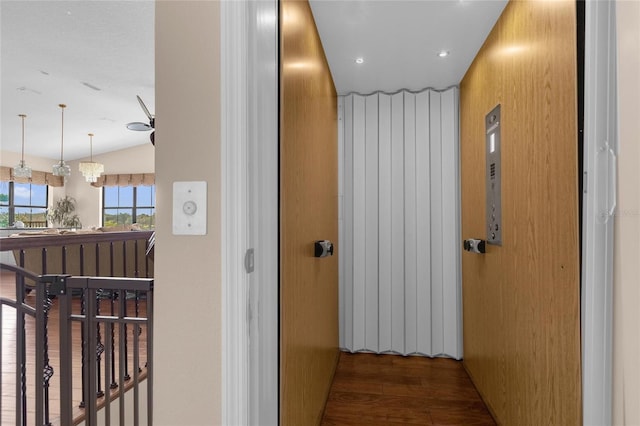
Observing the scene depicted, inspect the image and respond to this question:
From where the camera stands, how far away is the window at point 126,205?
8.68 meters

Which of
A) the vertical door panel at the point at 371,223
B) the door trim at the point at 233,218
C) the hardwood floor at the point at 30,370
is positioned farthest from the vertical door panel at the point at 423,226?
the door trim at the point at 233,218

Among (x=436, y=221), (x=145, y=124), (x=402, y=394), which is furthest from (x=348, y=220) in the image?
(x=145, y=124)

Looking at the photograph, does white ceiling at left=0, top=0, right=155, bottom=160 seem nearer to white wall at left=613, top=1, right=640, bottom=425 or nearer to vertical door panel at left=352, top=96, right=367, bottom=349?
vertical door panel at left=352, top=96, right=367, bottom=349

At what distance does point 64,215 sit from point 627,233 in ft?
32.9

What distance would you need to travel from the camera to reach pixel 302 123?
162 centimetres

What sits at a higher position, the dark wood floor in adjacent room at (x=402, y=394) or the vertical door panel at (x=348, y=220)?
the vertical door panel at (x=348, y=220)

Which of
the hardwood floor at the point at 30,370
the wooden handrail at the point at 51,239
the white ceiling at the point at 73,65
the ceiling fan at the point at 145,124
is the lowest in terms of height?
the hardwood floor at the point at 30,370

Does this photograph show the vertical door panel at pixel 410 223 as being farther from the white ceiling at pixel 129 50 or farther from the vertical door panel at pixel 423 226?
the white ceiling at pixel 129 50

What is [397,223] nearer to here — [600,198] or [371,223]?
[371,223]

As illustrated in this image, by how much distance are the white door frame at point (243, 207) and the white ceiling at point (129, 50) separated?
1.27 metres

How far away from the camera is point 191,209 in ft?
2.54

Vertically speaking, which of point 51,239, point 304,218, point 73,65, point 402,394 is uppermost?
point 73,65

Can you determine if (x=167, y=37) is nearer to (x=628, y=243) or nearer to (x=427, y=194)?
(x=628, y=243)

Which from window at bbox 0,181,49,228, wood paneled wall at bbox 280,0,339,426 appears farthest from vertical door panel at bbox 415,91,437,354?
window at bbox 0,181,49,228
